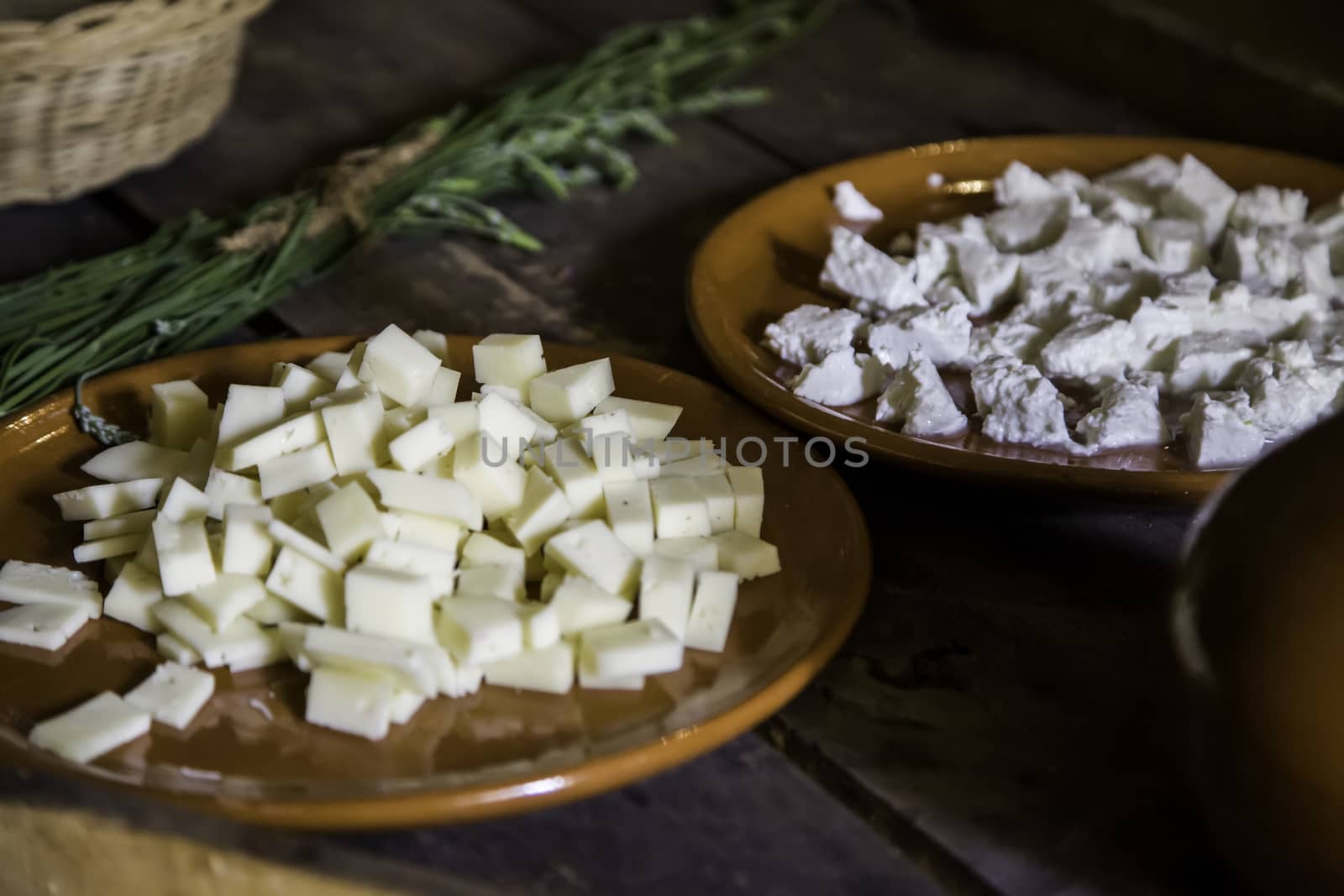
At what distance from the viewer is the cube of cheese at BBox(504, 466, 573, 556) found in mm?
964

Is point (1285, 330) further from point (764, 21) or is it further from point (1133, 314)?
point (764, 21)

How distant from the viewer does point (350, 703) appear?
33.8 inches

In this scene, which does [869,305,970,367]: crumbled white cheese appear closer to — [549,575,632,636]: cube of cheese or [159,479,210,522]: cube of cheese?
[549,575,632,636]: cube of cheese

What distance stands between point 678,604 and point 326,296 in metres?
0.74

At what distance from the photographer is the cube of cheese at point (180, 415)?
1.12m

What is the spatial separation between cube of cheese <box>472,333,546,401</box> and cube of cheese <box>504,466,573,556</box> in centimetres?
15

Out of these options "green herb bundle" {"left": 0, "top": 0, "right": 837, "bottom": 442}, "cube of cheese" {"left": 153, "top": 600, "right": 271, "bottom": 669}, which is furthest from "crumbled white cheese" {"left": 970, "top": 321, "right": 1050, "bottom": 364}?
"cube of cheese" {"left": 153, "top": 600, "right": 271, "bottom": 669}

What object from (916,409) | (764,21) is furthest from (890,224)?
(764,21)

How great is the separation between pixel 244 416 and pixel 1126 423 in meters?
0.73

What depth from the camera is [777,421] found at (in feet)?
3.91

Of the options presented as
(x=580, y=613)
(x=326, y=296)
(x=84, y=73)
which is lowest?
(x=326, y=296)

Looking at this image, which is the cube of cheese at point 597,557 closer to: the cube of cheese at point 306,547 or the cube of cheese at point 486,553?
the cube of cheese at point 486,553

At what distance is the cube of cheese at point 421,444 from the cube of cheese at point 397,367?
0.07m

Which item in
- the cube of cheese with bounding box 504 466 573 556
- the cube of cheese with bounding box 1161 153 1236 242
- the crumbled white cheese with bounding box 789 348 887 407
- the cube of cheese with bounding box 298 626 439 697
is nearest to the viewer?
the cube of cheese with bounding box 298 626 439 697
